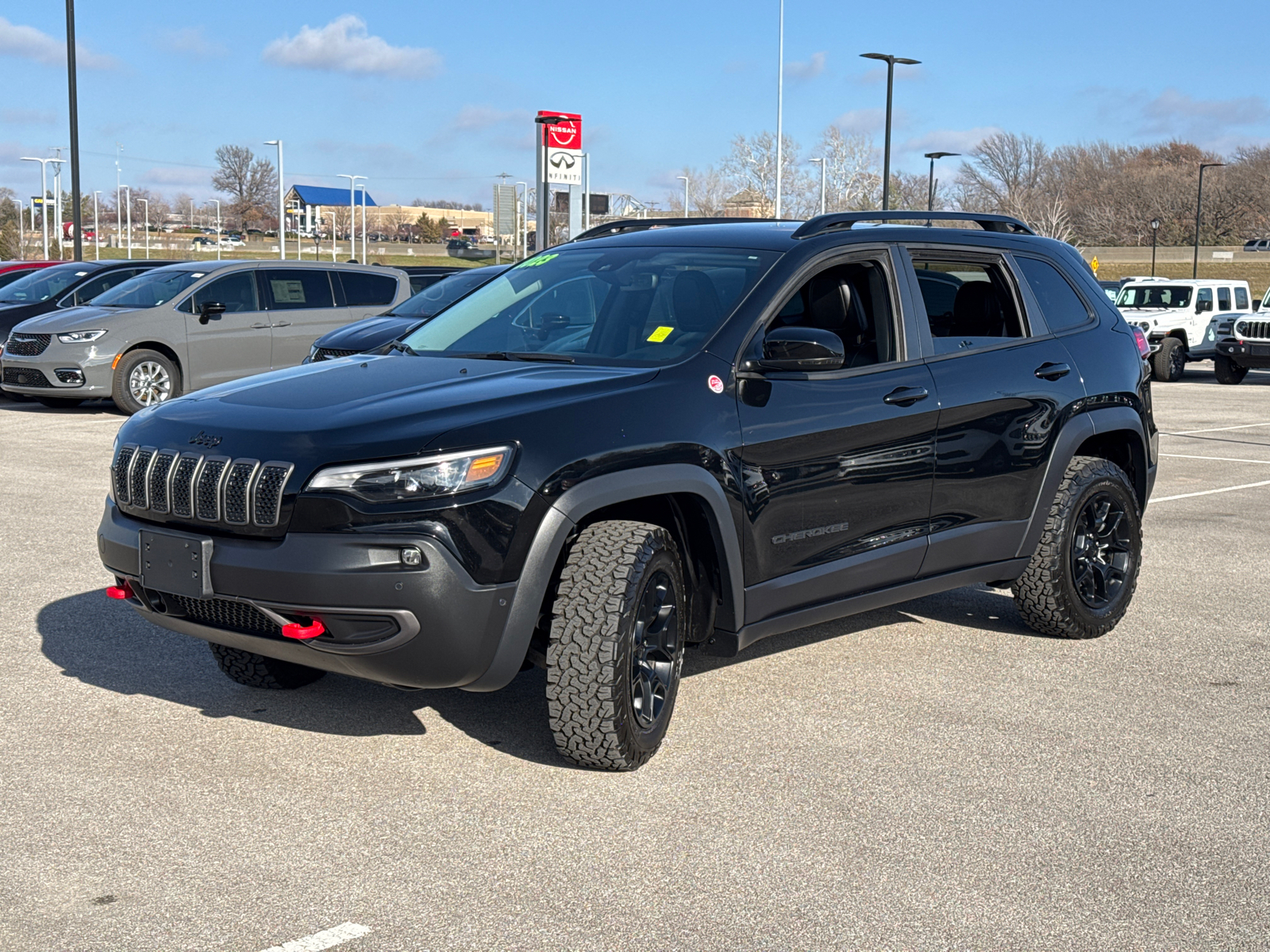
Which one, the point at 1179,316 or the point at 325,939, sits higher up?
the point at 1179,316

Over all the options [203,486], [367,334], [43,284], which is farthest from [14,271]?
[203,486]

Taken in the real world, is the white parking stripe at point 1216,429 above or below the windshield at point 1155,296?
below

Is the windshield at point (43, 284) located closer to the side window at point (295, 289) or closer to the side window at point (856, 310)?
the side window at point (295, 289)

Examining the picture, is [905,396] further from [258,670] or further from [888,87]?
[888,87]

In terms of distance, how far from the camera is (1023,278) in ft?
20.0

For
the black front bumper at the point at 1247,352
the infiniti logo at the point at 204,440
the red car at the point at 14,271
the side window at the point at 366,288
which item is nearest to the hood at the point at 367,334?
the side window at the point at 366,288

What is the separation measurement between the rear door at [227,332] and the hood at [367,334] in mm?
2979

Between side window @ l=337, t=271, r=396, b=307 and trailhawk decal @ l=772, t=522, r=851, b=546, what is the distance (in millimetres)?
12334

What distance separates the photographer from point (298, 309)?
1597cm

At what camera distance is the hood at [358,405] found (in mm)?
3988

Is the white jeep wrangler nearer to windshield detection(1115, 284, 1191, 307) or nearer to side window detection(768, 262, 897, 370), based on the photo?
windshield detection(1115, 284, 1191, 307)

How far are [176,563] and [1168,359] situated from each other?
24.8 meters

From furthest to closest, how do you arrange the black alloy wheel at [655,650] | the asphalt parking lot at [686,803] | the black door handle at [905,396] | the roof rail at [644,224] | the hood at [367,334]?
1. the hood at [367,334]
2. the roof rail at [644,224]
3. the black door handle at [905,396]
4. the black alloy wheel at [655,650]
5. the asphalt parking lot at [686,803]

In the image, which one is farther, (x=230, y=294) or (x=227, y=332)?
(x=230, y=294)
